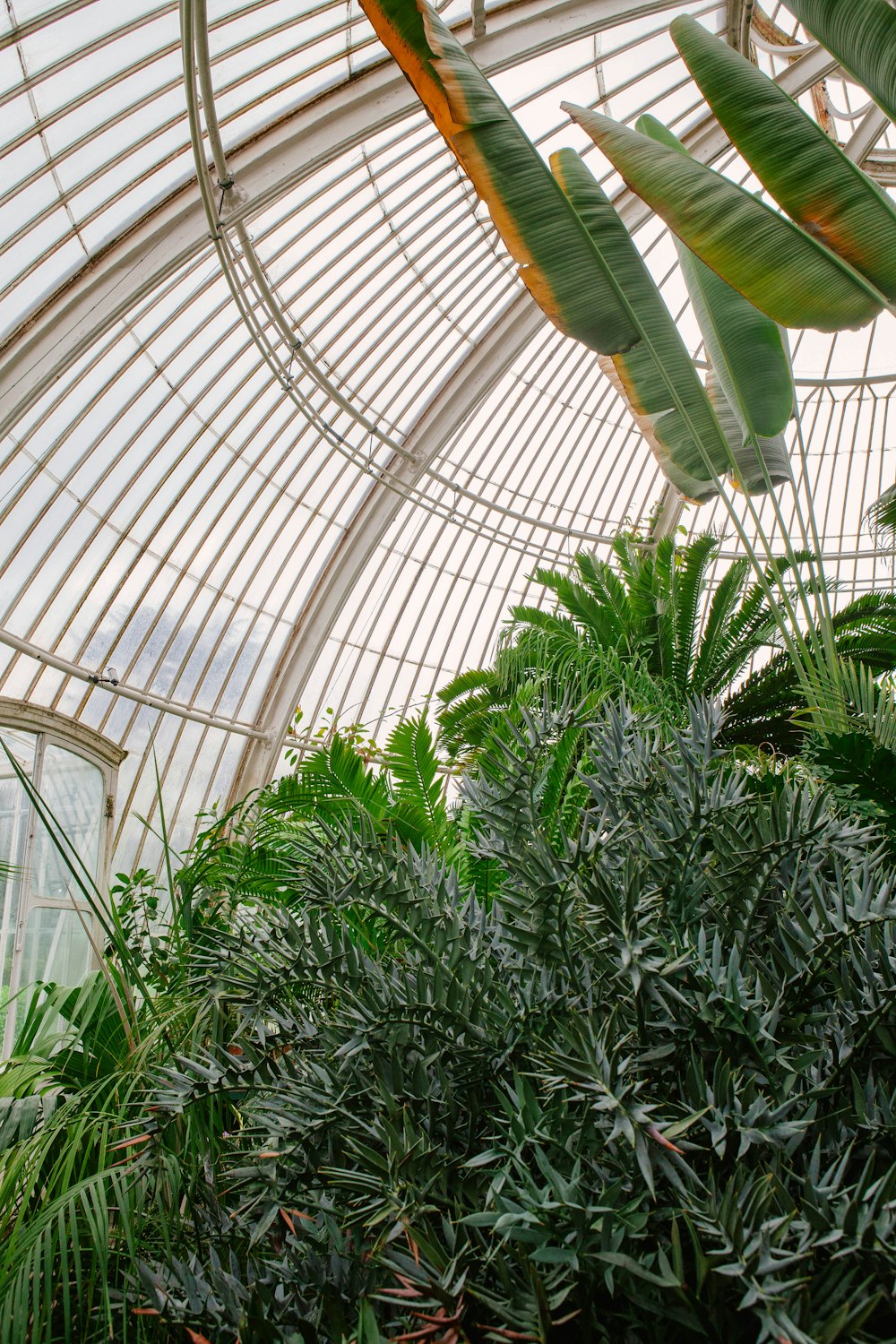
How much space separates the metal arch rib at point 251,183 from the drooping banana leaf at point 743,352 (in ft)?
8.94

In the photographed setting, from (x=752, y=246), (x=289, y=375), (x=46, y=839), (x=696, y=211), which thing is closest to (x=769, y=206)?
(x=752, y=246)

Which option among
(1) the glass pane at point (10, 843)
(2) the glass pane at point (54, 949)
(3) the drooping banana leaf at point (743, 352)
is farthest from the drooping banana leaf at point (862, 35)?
(2) the glass pane at point (54, 949)

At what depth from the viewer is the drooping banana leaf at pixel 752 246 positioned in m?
4.13

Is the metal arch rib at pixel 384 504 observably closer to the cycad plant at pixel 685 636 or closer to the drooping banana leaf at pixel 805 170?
the cycad plant at pixel 685 636

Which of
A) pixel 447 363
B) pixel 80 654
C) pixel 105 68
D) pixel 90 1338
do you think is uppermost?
pixel 447 363

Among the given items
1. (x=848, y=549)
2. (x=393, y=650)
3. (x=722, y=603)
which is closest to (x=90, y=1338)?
(x=722, y=603)

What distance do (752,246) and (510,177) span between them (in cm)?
121

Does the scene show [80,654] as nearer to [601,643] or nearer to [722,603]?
[601,643]

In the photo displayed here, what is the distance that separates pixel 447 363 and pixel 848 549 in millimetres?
9958

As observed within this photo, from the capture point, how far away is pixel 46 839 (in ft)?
34.2

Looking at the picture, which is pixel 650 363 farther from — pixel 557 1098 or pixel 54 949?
pixel 54 949

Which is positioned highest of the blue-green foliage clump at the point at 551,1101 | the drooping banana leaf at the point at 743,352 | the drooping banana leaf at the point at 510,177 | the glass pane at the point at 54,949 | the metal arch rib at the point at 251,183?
the metal arch rib at the point at 251,183

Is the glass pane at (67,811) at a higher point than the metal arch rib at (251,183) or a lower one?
lower

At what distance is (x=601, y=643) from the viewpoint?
8656 mm
